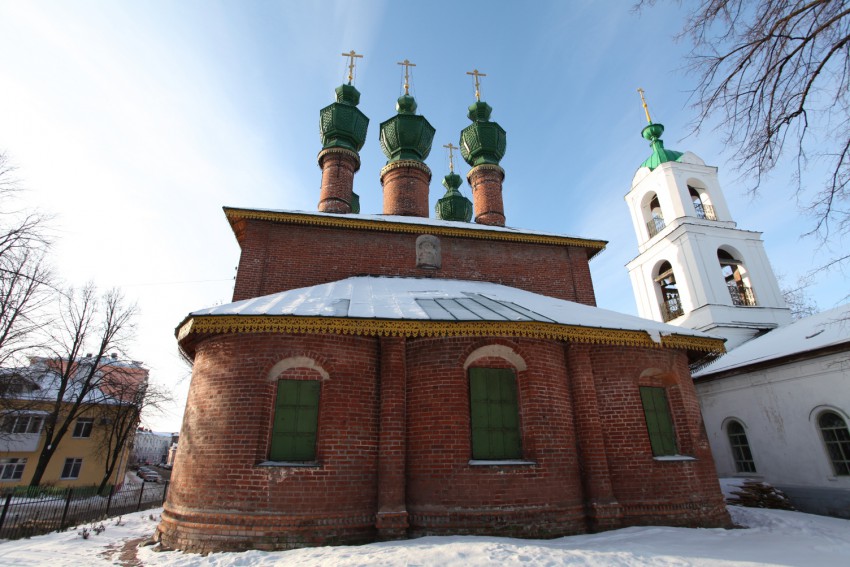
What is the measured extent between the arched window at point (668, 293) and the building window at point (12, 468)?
31414 millimetres

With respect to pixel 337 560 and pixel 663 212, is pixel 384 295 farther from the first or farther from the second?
pixel 663 212

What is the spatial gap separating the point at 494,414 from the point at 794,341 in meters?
10.0

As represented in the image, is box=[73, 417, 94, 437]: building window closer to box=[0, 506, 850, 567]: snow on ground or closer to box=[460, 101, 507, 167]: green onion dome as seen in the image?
box=[0, 506, 850, 567]: snow on ground

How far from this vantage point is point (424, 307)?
7266mm

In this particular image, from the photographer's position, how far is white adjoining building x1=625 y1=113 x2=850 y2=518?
31.9 ft

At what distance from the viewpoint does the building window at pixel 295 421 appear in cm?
614

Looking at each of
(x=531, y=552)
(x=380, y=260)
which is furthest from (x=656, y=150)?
(x=531, y=552)

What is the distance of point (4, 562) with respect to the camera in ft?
17.3

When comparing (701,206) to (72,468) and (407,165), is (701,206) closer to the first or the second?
(407,165)

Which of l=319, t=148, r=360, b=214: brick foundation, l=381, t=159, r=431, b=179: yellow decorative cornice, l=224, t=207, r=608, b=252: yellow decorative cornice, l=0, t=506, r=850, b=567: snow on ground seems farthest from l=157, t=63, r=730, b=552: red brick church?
l=381, t=159, r=431, b=179: yellow decorative cornice

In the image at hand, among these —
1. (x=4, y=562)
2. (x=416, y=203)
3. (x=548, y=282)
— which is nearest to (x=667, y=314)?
(x=548, y=282)

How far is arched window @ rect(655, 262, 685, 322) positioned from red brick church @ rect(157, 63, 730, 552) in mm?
9589

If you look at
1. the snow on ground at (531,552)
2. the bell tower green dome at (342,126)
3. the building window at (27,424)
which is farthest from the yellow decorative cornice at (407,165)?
the building window at (27,424)

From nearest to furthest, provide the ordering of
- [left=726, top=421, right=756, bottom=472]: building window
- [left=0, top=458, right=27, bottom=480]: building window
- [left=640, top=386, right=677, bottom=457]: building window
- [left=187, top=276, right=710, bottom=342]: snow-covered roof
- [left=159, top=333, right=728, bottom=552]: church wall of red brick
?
[left=159, top=333, right=728, bottom=552]: church wall of red brick < [left=187, top=276, right=710, bottom=342]: snow-covered roof < [left=640, top=386, right=677, bottom=457]: building window < [left=726, top=421, right=756, bottom=472]: building window < [left=0, top=458, right=27, bottom=480]: building window
